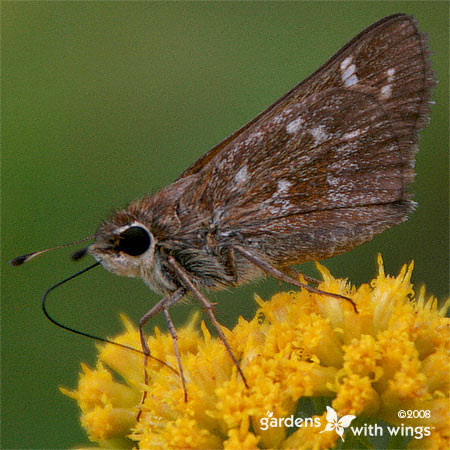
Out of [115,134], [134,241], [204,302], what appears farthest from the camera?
[115,134]

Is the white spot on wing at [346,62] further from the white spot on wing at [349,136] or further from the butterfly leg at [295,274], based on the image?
the butterfly leg at [295,274]

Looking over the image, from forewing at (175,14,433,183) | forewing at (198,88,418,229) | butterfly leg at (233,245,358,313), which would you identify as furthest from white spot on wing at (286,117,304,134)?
butterfly leg at (233,245,358,313)

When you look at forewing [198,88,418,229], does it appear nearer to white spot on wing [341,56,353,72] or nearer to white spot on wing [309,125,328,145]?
white spot on wing [309,125,328,145]

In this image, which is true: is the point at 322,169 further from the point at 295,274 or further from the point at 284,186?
the point at 295,274

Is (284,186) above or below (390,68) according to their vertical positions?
below

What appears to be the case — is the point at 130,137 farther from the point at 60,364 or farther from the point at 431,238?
the point at 431,238

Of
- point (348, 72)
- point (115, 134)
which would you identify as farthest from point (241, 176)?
point (115, 134)
